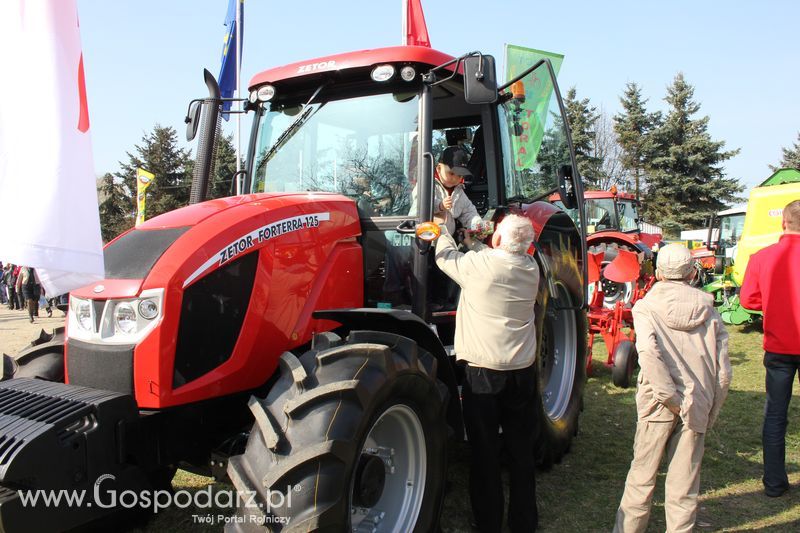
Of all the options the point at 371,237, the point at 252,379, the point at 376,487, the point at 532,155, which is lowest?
the point at 376,487

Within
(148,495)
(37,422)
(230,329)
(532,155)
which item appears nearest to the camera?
(37,422)

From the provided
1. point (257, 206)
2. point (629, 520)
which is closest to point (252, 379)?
point (257, 206)

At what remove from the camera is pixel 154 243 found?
8.83ft

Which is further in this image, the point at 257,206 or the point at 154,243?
the point at 257,206

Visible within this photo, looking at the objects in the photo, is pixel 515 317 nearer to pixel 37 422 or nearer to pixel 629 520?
pixel 629 520

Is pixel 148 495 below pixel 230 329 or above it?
below

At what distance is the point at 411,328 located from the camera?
9.91 feet

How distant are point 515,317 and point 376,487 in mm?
1136

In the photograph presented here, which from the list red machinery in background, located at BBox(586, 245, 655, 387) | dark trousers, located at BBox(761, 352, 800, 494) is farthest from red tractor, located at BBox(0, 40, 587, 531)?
red machinery in background, located at BBox(586, 245, 655, 387)

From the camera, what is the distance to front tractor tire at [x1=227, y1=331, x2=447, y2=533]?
2.17 m

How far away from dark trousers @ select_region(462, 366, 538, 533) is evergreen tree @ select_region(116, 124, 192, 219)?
2656 cm

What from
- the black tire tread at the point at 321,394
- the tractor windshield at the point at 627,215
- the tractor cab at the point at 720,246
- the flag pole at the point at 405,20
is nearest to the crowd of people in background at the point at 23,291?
the flag pole at the point at 405,20
